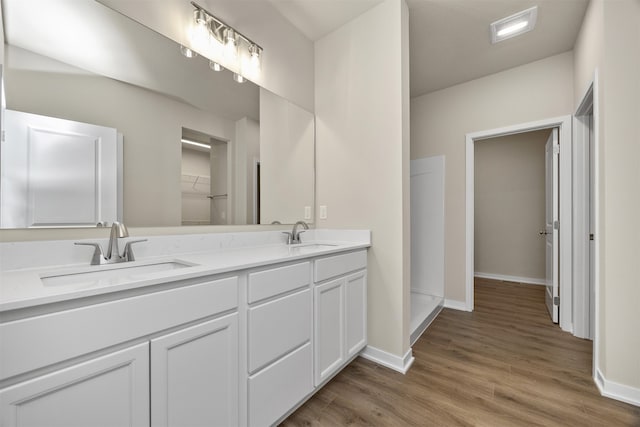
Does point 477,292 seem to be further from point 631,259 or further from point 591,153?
point 631,259

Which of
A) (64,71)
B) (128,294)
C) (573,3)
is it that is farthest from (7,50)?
(573,3)

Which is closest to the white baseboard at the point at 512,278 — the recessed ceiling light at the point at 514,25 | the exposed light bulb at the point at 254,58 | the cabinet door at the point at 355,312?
the recessed ceiling light at the point at 514,25

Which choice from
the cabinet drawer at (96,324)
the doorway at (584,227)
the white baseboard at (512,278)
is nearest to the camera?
the cabinet drawer at (96,324)

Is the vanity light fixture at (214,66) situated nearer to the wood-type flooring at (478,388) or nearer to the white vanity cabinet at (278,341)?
the white vanity cabinet at (278,341)

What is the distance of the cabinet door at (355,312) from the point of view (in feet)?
5.99

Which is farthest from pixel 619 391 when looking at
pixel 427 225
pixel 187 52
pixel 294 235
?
pixel 187 52

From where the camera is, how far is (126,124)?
1362 mm

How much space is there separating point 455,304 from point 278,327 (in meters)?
2.59

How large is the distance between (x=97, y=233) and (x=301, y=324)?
1.07 metres

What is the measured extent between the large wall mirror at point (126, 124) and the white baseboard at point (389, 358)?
1.24 metres

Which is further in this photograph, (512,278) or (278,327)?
(512,278)

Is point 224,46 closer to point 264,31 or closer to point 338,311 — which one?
point 264,31

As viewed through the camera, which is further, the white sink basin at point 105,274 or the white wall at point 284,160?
the white wall at point 284,160

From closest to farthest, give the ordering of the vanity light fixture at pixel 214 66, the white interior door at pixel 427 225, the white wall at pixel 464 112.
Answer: the vanity light fixture at pixel 214 66 < the white wall at pixel 464 112 < the white interior door at pixel 427 225
